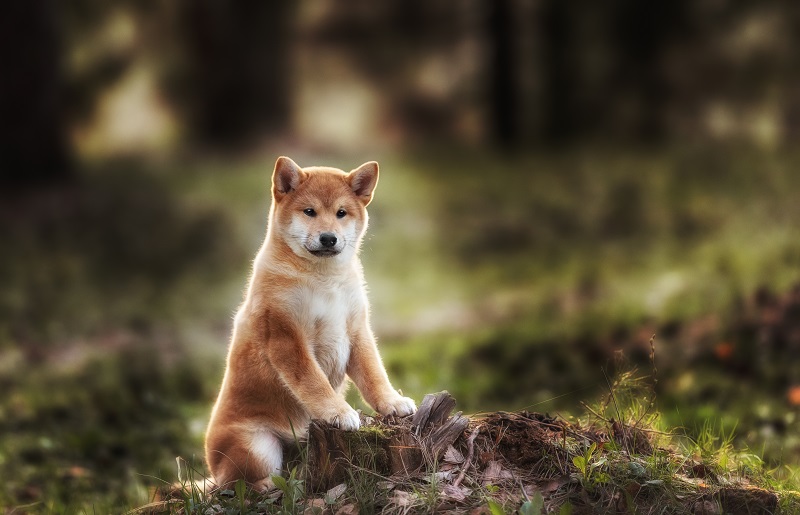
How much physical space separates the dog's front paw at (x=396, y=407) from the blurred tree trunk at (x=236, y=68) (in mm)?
17864

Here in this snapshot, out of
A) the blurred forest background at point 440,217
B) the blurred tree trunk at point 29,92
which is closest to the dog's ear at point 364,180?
the blurred forest background at point 440,217

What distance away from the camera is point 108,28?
75.5 ft

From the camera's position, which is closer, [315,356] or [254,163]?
[315,356]

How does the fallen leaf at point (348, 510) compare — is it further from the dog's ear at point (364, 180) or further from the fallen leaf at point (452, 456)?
the dog's ear at point (364, 180)

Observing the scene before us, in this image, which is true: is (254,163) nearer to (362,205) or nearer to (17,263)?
(17,263)

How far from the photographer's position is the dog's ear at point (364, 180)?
477 centimetres

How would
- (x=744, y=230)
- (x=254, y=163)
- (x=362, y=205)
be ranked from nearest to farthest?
(x=362, y=205)
(x=744, y=230)
(x=254, y=163)

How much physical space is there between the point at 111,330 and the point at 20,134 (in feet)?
17.4

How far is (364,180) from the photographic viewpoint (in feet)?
15.8

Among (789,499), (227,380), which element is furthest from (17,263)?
(789,499)

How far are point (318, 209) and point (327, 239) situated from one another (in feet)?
0.59

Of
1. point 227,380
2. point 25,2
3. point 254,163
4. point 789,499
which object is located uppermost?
point 25,2

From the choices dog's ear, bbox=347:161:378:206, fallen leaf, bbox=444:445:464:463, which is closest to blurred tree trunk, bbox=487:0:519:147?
dog's ear, bbox=347:161:378:206

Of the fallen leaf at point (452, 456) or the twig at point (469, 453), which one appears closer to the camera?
the twig at point (469, 453)
